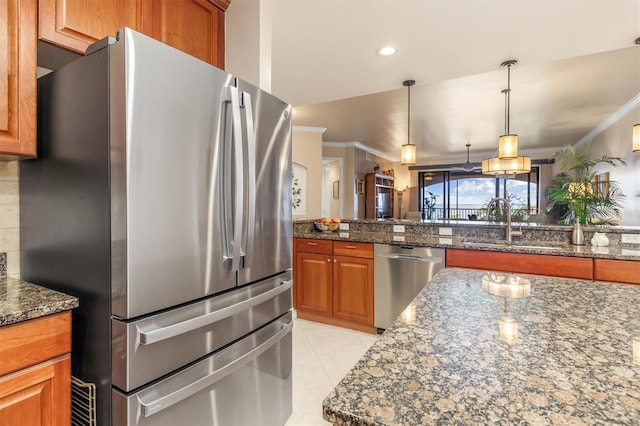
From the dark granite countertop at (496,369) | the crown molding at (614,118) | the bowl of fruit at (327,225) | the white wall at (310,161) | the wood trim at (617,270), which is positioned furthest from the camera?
the white wall at (310,161)

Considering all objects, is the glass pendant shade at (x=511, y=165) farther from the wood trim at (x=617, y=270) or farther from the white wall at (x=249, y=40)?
the white wall at (x=249, y=40)

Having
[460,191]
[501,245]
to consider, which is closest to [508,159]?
[501,245]

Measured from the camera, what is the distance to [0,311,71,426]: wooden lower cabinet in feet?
3.08

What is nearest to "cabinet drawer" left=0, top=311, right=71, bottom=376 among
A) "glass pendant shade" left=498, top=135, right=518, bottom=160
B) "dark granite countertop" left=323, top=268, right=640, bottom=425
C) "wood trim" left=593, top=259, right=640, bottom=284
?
"dark granite countertop" left=323, top=268, right=640, bottom=425

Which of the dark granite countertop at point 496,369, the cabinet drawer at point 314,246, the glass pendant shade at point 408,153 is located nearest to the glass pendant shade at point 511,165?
the glass pendant shade at point 408,153

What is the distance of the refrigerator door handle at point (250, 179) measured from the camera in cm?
135

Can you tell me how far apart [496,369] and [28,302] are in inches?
53.6

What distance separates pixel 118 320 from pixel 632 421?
3.97 ft

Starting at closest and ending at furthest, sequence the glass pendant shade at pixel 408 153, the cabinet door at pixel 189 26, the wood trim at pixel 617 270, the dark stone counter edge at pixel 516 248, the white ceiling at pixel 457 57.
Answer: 1. the cabinet door at pixel 189 26
2. the white ceiling at pixel 457 57
3. the wood trim at pixel 617 270
4. the dark stone counter edge at pixel 516 248
5. the glass pendant shade at pixel 408 153

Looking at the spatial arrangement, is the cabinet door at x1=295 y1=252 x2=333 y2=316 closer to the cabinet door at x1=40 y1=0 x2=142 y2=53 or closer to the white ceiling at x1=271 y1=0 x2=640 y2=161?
the white ceiling at x1=271 y1=0 x2=640 y2=161

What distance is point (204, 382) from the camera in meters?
1.21

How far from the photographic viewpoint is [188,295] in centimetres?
116

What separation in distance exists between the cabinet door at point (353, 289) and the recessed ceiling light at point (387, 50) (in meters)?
1.75

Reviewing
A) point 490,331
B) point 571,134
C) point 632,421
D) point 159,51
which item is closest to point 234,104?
point 159,51
